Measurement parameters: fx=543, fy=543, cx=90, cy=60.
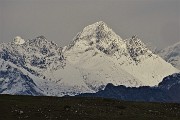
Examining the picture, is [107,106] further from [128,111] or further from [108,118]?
[108,118]

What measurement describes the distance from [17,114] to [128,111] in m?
19.4

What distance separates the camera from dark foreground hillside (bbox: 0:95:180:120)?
83.6m

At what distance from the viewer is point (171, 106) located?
104750 mm

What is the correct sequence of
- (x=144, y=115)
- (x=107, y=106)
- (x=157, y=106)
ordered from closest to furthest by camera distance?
(x=144, y=115) < (x=107, y=106) < (x=157, y=106)

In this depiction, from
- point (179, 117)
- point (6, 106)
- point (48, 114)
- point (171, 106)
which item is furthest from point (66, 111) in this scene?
point (171, 106)

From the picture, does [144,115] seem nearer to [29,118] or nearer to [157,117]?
[157,117]

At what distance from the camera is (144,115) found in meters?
87.9

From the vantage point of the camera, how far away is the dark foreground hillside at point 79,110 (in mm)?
83562

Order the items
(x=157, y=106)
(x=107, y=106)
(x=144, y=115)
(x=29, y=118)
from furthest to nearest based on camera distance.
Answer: (x=157, y=106)
(x=107, y=106)
(x=144, y=115)
(x=29, y=118)

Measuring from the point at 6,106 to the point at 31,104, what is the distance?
5579 millimetres

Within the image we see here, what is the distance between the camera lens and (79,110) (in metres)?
89.6

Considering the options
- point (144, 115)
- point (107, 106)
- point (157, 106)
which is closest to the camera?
point (144, 115)

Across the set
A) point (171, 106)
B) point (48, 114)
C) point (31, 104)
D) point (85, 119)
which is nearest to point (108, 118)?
point (85, 119)

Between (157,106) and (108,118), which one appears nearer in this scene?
(108,118)
